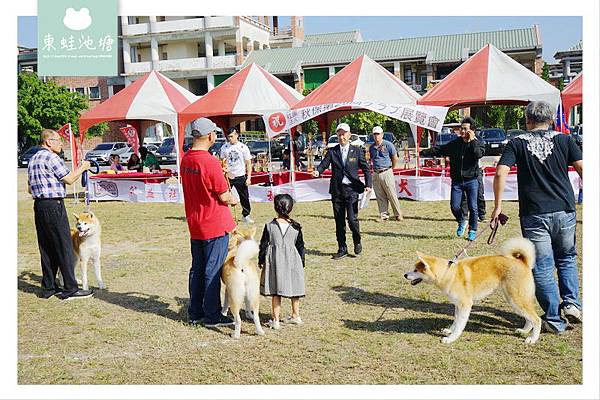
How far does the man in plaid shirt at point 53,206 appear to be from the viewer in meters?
6.16

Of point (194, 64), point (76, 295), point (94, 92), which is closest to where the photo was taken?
point (76, 295)

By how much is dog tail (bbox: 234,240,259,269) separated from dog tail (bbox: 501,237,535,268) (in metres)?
2.24

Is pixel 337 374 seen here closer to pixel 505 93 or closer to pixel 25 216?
pixel 505 93

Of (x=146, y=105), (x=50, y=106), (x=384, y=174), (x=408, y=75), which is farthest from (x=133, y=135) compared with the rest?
(x=408, y=75)

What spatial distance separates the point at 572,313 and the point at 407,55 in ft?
101

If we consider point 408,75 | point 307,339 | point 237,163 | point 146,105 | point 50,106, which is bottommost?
point 307,339

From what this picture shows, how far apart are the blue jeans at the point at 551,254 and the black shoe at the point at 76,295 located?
16.4 feet

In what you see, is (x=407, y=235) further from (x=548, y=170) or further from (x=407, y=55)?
(x=407, y=55)

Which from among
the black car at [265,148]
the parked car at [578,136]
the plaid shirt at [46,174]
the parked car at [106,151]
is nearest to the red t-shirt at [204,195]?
the plaid shirt at [46,174]

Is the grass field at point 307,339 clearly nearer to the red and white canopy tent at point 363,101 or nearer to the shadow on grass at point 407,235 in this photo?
the shadow on grass at point 407,235

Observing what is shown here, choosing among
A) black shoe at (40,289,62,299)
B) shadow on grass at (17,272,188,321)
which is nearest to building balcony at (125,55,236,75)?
shadow on grass at (17,272,188,321)

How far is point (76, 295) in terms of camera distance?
6648 millimetres
